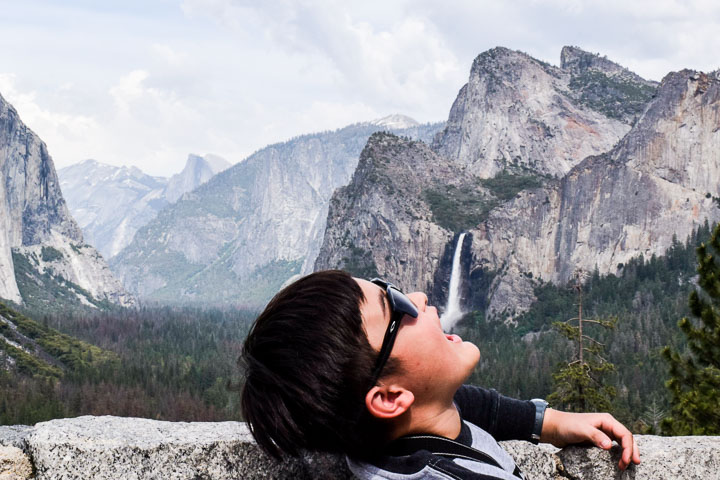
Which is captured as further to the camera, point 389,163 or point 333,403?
point 389,163

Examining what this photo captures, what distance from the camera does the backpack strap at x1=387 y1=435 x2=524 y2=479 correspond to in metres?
2.68

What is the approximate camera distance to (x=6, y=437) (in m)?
3.37

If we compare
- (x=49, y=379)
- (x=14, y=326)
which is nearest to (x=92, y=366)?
(x=49, y=379)

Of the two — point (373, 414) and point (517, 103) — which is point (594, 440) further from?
Result: point (517, 103)

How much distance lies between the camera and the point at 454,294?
132250 mm

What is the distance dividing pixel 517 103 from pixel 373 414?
16565 centimetres

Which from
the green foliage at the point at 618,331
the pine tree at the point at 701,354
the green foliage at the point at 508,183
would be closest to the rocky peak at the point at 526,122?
the green foliage at the point at 508,183

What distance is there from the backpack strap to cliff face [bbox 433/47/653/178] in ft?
520

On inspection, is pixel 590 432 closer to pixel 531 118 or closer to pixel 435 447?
pixel 435 447

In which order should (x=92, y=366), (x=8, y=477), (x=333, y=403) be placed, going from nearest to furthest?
1. (x=333, y=403)
2. (x=8, y=477)
3. (x=92, y=366)

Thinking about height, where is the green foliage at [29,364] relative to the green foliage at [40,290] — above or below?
below

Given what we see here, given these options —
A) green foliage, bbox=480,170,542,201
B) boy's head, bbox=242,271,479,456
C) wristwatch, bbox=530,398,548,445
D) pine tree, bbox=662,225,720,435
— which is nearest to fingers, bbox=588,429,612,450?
wristwatch, bbox=530,398,548,445

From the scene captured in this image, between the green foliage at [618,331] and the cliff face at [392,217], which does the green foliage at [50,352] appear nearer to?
the cliff face at [392,217]

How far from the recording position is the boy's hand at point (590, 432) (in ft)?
11.5
